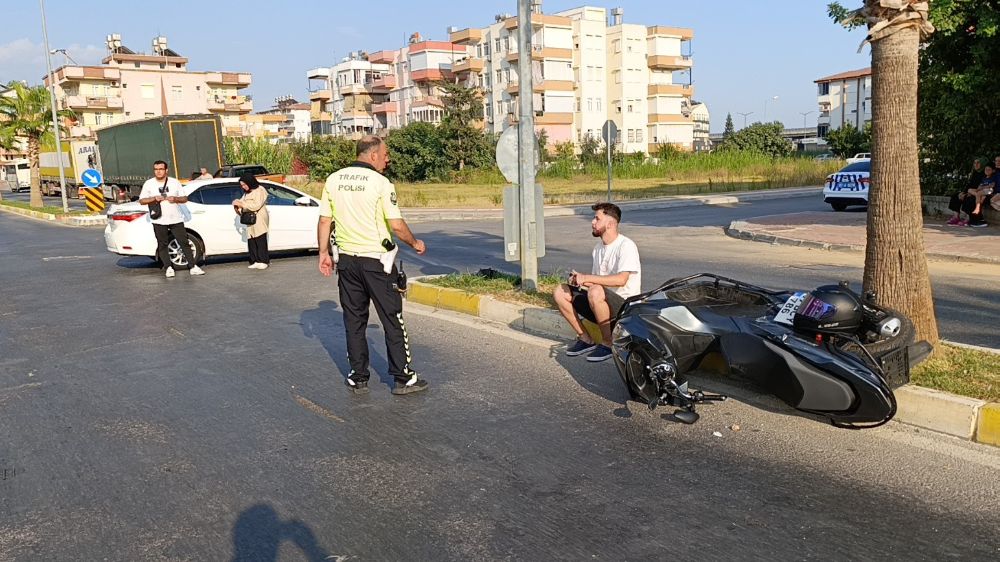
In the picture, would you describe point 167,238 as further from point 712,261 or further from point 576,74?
point 576,74

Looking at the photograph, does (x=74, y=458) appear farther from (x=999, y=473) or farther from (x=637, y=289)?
(x=999, y=473)

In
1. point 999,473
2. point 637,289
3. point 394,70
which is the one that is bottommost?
point 999,473

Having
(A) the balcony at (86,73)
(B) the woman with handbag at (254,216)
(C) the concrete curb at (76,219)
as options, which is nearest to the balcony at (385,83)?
(A) the balcony at (86,73)

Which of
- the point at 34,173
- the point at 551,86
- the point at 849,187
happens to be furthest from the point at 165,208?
the point at 551,86

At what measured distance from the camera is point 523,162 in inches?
345

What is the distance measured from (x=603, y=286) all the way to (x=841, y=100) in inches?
4480

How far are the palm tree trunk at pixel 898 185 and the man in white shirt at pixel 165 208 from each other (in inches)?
391

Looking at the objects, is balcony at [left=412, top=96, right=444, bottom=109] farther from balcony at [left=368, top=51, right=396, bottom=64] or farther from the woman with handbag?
the woman with handbag

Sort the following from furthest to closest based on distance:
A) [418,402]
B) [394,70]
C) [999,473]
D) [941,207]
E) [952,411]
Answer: [394,70]
[941,207]
[418,402]
[952,411]
[999,473]

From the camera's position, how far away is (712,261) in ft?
41.9

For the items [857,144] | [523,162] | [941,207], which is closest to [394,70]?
[857,144]

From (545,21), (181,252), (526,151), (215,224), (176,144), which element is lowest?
(181,252)

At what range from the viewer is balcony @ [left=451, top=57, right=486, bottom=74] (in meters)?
83.6

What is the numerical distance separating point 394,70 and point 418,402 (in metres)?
97.5
